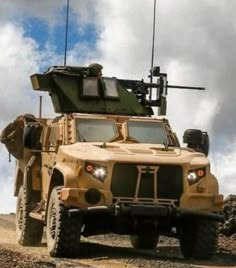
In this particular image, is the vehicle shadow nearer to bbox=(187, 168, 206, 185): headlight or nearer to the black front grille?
the black front grille

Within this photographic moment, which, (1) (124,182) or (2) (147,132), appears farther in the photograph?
(2) (147,132)

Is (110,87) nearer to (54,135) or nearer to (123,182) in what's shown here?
(54,135)

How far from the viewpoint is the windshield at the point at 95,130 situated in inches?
480

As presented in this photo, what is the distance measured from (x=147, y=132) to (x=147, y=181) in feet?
5.90

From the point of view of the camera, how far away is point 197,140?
12391 millimetres

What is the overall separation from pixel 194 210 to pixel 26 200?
4.33 metres

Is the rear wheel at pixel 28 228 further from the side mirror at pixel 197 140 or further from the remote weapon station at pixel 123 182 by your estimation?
the side mirror at pixel 197 140

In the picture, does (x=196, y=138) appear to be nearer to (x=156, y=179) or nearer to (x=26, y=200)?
(x=156, y=179)

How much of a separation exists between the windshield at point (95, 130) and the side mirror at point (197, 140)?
1.16 m

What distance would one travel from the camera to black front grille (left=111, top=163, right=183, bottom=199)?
1087cm

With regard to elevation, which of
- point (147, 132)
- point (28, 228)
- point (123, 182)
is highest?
point (147, 132)

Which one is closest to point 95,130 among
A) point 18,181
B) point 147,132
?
point 147,132

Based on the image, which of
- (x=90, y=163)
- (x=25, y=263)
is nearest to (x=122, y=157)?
(x=90, y=163)

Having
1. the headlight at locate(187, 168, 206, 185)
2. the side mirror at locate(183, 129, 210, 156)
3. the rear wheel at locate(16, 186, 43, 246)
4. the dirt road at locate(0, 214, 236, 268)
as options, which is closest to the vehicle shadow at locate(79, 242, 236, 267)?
the dirt road at locate(0, 214, 236, 268)
